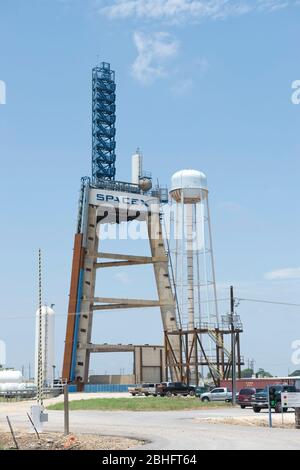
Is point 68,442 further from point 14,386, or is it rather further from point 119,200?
point 14,386

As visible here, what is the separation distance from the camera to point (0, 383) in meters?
94.7

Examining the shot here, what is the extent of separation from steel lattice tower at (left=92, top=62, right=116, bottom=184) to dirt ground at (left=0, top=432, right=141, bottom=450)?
70.6 meters

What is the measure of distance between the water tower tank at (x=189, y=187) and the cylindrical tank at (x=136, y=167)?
9581mm

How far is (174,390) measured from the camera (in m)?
73.0

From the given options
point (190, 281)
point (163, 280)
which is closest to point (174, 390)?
point (190, 281)

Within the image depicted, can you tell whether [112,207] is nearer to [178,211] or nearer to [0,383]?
[178,211]

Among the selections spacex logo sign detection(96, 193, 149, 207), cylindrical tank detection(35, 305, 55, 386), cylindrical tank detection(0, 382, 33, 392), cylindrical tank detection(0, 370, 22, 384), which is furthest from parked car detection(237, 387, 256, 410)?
cylindrical tank detection(0, 370, 22, 384)

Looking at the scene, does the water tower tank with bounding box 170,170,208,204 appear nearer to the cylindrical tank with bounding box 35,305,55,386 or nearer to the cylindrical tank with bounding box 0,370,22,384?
the cylindrical tank with bounding box 35,305,55,386

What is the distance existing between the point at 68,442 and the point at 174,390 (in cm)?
5059

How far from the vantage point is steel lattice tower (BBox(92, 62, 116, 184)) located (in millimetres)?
95875

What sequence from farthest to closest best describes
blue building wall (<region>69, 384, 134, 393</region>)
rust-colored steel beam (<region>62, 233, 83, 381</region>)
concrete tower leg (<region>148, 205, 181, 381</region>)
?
1. concrete tower leg (<region>148, 205, 181, 381</region>)
2. rust-colored steel beam (<region>62, 233, 83, 381</region>)
3. blue building wall (<region>69, 384, 134, 393</region>)

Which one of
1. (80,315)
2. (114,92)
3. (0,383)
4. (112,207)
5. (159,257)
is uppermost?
(114,92)

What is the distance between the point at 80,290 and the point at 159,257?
496 inches

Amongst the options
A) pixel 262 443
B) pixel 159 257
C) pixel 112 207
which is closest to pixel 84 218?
pixel 112 207
